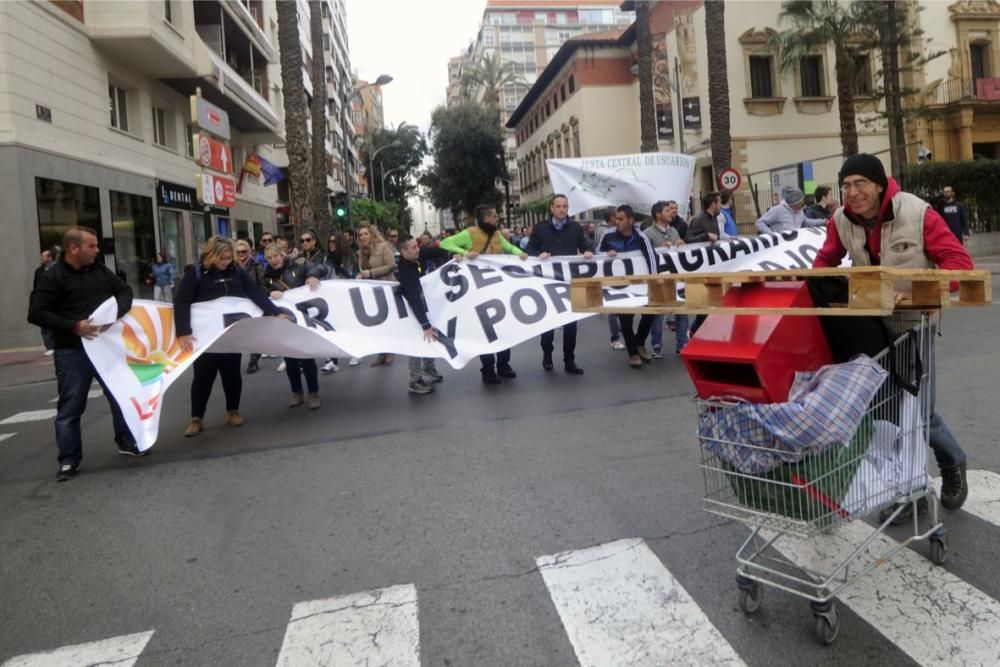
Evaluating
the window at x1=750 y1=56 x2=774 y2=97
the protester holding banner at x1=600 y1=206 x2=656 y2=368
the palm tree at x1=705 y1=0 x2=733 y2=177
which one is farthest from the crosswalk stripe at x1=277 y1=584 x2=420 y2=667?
the window at x1=750 y1=56 x2=774 y2=97

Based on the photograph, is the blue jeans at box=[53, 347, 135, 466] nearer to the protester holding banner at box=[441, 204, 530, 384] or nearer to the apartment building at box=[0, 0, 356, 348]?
the protester holding banner at box=[441, 204, 530, 384]

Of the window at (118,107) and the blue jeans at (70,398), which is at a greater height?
the window at (118,107)

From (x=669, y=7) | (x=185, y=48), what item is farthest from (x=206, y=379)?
(x=669, y=7)

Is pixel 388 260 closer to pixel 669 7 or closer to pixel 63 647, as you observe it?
pixel 63 647

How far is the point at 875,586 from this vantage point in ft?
11.3

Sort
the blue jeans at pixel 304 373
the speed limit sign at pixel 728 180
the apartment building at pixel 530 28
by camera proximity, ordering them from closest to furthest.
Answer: the blue jeans at pixel 304 373 → the speed limit sign at pixel 728 180 → the apartment building at pixel 530 28

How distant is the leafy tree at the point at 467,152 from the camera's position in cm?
5875

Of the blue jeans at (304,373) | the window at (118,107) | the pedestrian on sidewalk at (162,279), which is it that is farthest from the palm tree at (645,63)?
the blue jeans at (304,373)

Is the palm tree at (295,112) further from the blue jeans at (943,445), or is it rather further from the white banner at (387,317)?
the blue jeans at (943,445)

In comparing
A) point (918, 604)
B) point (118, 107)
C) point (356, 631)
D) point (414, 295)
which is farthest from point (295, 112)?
point (918, 604)

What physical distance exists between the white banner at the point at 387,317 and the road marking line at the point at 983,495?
441cm

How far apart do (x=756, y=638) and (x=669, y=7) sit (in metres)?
38.6

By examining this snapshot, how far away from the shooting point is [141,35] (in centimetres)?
1888

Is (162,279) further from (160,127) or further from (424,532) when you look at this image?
(424,532)
